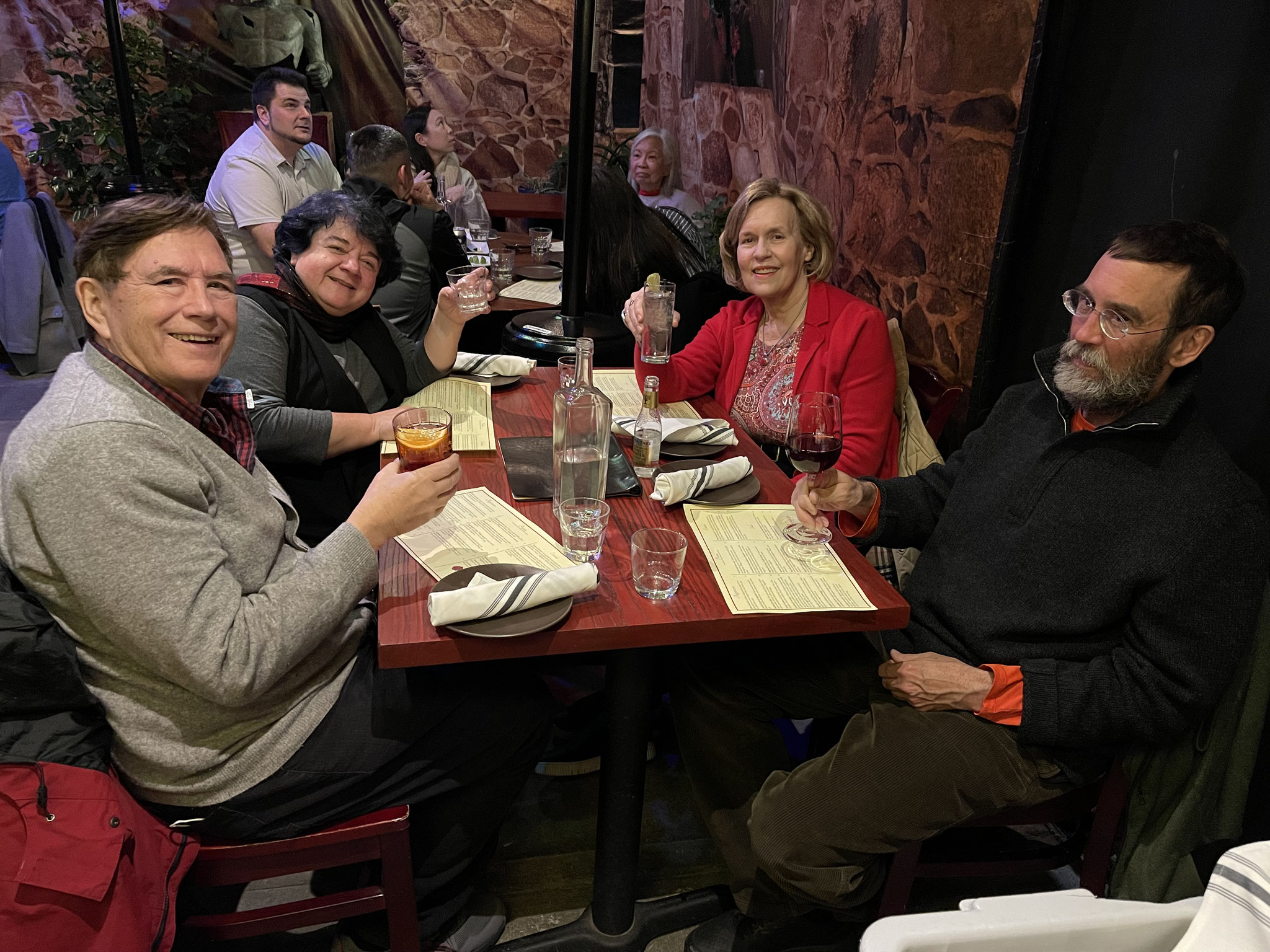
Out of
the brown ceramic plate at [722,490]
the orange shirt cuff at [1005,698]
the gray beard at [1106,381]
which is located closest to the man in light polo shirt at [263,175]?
the brown ceramic plate at [722,490]

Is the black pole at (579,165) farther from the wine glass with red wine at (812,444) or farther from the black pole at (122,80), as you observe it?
the black pole at (122,80)

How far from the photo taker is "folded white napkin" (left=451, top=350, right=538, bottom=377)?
7.73 ft

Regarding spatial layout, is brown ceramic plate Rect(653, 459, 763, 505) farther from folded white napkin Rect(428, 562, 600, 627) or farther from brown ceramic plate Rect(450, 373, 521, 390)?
brown ceramic plate Rect(450, 373, 521, 390)

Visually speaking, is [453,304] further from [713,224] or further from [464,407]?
[713,224]

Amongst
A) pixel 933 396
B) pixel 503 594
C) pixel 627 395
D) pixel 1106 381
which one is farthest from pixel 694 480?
pixel 933 396

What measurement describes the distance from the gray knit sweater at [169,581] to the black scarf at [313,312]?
2.58 feet

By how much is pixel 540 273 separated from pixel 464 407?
1.66 metres

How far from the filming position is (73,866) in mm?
1083

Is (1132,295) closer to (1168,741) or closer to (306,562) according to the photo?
(1168,741)

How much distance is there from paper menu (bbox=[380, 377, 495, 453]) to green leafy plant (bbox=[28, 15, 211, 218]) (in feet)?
13.9

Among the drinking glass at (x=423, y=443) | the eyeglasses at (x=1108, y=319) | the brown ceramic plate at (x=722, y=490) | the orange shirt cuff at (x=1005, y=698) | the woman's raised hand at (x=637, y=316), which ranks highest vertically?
the eyeglasses at (x=1108, y=319)

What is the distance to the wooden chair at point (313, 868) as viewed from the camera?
53.9 inches

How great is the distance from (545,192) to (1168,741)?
20.5ft

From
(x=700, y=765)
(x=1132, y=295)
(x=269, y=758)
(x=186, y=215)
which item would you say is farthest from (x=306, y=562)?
(x=1132, y=295)
